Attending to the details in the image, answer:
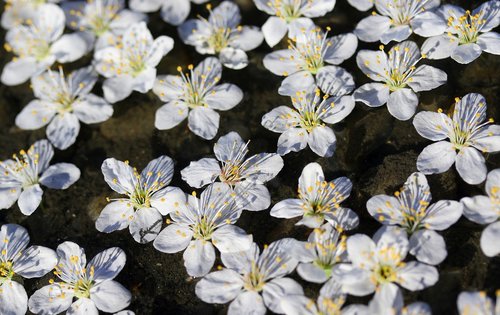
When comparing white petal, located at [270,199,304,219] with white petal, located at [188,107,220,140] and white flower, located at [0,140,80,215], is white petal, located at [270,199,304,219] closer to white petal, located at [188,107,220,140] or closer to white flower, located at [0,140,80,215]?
white petal, located at [188,107,220,140]

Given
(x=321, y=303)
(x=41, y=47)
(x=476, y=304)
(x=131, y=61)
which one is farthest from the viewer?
(x=41, y=47)

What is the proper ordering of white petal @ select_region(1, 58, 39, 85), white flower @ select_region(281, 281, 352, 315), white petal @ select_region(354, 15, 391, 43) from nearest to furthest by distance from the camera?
white flower @ select_region(281, 281, 352, 315) → white petal @ select_region(354, 15, 391, 43) → white petal @ select_region(1, 58, 39, 85)

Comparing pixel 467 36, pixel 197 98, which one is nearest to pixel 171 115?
pixel 197 98

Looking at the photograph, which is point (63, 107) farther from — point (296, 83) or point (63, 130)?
point (296, 83)

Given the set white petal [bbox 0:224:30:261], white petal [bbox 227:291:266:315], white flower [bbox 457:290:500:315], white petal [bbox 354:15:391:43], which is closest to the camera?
white flower [bbox 457:290:500:315]

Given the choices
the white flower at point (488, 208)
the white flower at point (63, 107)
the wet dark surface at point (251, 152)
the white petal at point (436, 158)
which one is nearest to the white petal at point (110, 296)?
the wet dark surface at point (251, 152)

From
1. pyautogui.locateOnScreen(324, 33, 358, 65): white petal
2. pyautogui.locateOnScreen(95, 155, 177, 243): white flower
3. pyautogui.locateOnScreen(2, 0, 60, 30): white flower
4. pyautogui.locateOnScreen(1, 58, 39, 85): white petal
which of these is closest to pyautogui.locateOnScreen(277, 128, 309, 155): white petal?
pyautogui.locateOnScreen(324, 33, 358, 65): white petal

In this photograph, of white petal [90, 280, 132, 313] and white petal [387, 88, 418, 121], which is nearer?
white petal [90, 280, 132, 313]
